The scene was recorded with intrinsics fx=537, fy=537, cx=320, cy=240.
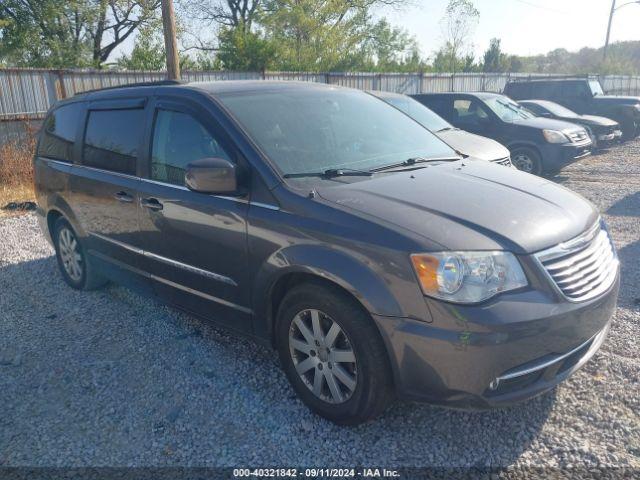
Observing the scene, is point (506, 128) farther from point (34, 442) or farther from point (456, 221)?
point (34, 442)

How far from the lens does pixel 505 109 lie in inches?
428

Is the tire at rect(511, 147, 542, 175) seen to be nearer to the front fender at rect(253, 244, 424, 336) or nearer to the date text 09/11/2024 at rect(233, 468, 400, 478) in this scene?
the front fender at rect(253, 244, 424, 336)

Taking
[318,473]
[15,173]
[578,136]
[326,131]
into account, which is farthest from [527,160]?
[15,173]

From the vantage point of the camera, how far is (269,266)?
3.03 metres

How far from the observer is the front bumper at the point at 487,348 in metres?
2.41

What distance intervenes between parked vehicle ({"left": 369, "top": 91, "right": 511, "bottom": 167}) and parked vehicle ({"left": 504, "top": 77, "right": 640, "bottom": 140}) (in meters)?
9.25

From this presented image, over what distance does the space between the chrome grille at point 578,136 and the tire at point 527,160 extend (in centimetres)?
77

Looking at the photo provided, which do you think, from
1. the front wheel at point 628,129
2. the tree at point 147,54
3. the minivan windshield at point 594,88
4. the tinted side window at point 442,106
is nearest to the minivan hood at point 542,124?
the tinted side window at point 442,106

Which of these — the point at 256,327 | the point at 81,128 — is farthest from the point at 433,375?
the point at 81,128

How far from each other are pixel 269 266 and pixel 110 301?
2.52 meters

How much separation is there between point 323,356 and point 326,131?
5.09 feet

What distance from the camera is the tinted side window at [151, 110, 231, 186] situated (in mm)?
3457

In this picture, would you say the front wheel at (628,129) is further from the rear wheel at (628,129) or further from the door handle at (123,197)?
the door handle at (123,197)

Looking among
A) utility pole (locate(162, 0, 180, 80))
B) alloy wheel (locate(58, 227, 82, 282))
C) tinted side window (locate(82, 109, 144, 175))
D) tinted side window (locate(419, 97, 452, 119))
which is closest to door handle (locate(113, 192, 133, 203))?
tinted side window (locate(82, 109, 144, 175))
